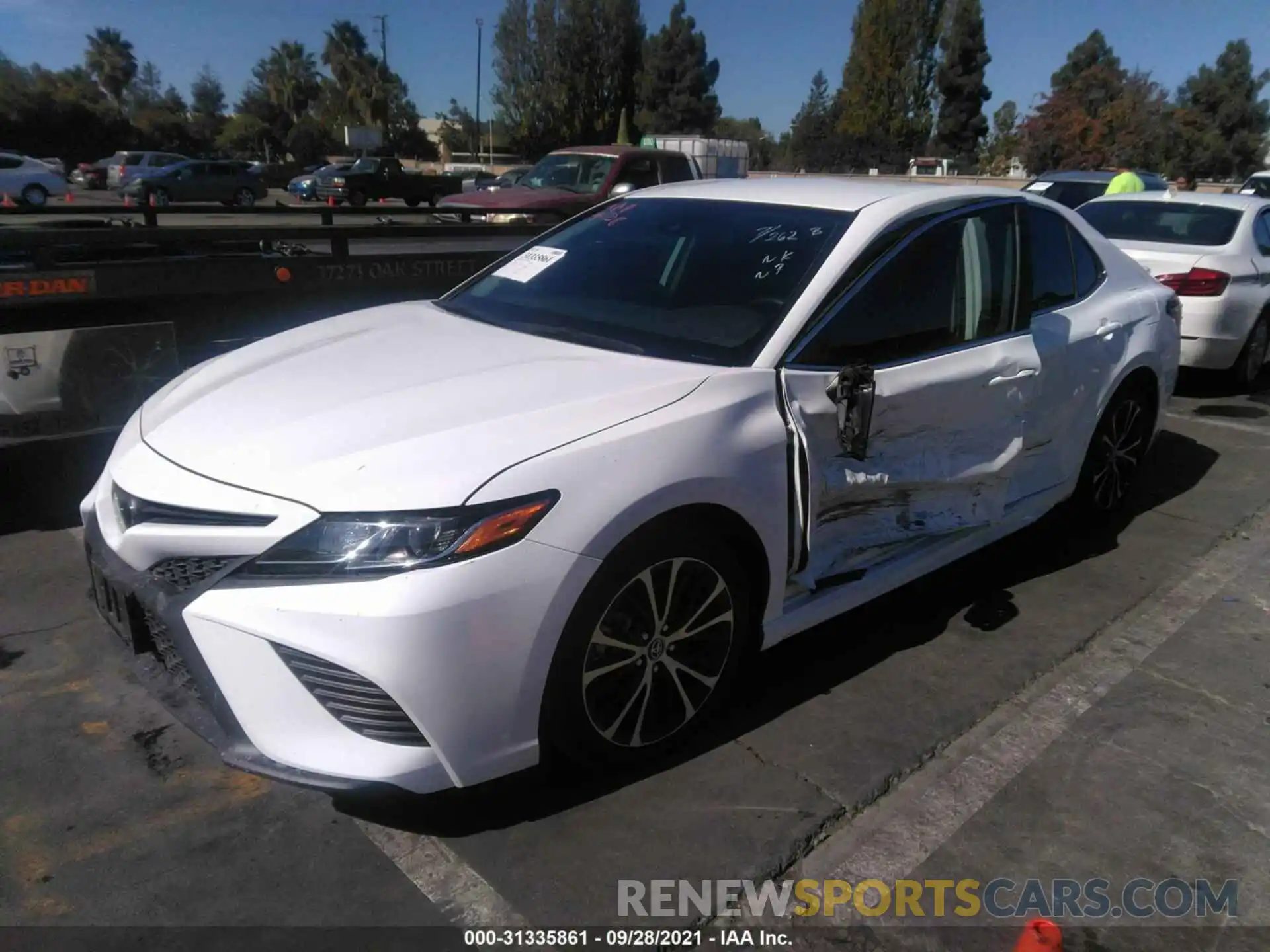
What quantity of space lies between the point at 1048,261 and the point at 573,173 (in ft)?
32.3

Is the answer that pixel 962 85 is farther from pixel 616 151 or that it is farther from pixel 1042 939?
pixel 1042 939

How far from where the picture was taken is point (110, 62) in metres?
78.1

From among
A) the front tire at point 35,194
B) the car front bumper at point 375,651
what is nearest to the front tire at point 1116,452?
the car front bumper at point 375,651

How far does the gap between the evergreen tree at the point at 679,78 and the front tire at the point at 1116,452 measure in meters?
75.2

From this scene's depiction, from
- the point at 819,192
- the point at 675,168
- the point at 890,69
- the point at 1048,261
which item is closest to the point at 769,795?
the point at 819,192

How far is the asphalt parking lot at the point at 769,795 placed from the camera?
241 centimetres

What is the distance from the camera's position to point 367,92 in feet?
237

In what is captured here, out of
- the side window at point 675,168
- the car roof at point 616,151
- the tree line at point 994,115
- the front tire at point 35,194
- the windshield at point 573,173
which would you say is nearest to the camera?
the windshield at point 573,173

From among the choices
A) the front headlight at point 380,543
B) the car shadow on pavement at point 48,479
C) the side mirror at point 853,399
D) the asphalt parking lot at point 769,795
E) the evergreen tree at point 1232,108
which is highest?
the evergreen tree at point 1232,108

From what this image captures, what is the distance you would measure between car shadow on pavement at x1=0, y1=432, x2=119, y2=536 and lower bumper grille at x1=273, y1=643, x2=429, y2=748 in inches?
112

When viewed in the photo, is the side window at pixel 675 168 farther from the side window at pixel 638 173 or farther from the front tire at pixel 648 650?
the front tire at pixel 648 650

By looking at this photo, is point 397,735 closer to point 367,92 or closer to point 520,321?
point 520,321

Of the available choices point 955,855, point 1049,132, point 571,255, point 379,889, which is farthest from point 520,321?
point 1049,132

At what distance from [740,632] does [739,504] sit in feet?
1.44
